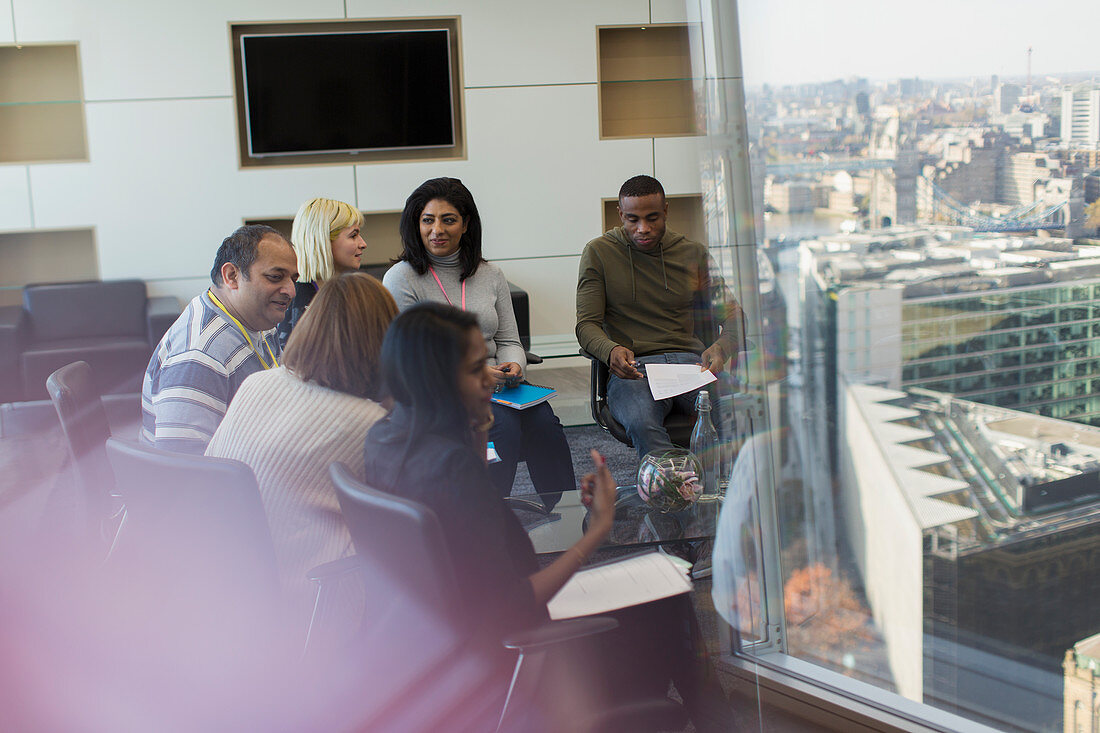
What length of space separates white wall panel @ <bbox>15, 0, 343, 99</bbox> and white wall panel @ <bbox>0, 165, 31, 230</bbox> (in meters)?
0.48

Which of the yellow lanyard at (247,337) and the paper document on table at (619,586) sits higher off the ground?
the yellow lanyard at (247,337)

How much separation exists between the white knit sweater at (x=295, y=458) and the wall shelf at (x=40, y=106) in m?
3.45

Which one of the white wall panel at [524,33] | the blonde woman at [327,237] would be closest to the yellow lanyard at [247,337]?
the blonde woman at [327,237]

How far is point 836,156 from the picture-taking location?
100cm

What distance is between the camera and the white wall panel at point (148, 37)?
12.8 ft

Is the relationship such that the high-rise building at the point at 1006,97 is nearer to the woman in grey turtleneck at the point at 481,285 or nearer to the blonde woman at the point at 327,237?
the woman in grey turtleneck at the point at 481,285

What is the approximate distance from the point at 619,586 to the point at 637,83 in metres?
3.81

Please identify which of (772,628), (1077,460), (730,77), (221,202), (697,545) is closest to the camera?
(730,77)

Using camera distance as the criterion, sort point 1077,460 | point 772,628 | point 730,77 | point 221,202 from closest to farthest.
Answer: point 730,77, point 1077,460, point 772,628, point 221,202

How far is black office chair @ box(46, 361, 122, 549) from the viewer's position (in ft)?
5.52

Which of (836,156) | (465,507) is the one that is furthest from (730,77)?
(465,507)

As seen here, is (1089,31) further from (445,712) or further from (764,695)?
(445,712)

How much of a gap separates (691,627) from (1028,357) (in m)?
0.53

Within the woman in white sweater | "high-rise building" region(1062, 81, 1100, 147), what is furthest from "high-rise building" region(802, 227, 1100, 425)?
the woman in white sweater
